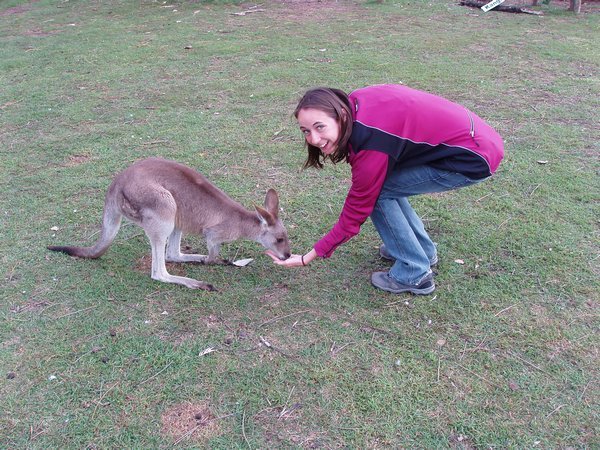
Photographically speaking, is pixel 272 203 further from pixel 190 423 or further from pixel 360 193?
pixel 190 423

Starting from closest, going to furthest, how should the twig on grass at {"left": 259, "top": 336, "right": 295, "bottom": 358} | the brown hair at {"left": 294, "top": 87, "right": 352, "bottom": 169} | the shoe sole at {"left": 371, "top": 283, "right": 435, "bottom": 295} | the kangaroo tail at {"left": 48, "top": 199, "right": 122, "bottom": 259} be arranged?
1. the brown hair at {"left": 294, "top": 87, "right": 352, "bottom": 169}
2. the twig on grass at {"left": 259, "top": 336, "right": 295, "bottom": 358}
3. the shoe sole at {"left": 371, "top": 283, "right": 435, "bottom": 295}
4. the kangaroo tail at {"left": 48, "top": 199, "right": 122, "bottom": 259}

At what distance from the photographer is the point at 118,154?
4.37 m

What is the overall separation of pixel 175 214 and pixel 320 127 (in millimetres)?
1070

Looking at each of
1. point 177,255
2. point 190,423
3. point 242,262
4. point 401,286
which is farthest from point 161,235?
point 401,286

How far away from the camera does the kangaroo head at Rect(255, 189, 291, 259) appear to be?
2988mm

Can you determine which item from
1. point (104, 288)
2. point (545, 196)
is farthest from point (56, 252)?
point (545, 196)

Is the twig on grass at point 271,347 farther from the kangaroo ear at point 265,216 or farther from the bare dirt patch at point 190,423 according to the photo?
the kangaroo ear at point 265,216

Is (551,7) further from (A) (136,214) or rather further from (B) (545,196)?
(A) (136,214)

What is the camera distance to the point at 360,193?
2.38 meters

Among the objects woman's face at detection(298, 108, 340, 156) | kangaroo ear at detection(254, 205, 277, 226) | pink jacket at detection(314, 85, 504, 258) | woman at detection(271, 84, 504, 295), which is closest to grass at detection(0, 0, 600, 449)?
kangaroo ear at detection(254, 205, 277, 226)

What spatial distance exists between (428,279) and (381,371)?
663 millimetres

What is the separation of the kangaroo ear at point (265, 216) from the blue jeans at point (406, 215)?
22.3 inches

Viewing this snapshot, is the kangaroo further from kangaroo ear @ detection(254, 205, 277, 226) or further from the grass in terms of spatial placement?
the grass

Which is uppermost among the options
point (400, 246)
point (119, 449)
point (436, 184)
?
point (436, 184)
